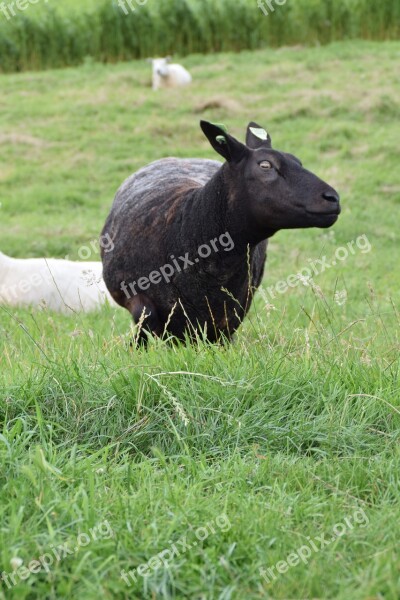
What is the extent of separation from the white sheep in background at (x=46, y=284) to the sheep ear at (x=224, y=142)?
3296mm

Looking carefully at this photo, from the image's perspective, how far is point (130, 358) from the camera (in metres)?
5.16

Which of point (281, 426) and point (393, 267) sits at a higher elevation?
point (281, 426)

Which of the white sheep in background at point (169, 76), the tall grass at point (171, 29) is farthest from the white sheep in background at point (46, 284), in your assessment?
the tall grass at point (171, 29)

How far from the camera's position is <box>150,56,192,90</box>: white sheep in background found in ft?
66.9

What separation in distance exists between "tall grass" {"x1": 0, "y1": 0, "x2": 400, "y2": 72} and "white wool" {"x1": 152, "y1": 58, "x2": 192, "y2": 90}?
13.0 ft

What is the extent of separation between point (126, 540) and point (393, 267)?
307 inches

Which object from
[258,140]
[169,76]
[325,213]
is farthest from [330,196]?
[169,76]

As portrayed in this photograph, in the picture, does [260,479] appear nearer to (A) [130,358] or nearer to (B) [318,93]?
(A) [130,358]

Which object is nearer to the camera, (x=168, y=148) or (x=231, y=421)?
(x=231, y=421)

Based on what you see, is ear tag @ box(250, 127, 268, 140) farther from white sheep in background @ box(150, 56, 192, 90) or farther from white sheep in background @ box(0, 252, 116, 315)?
white sheep in background @ box(150, 56, 192, 90)

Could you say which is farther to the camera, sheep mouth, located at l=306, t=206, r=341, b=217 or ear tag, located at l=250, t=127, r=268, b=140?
ear tag, located at l=250, t=127, r=268, b=140

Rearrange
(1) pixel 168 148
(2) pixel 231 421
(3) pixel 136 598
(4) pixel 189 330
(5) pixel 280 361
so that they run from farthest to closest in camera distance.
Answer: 1. (1) pixel 168 148
2. (4) pixel 189 330
3. (5) pixel 280 361
4. (2) pixel 231 421
5. (3) pixel 136 598

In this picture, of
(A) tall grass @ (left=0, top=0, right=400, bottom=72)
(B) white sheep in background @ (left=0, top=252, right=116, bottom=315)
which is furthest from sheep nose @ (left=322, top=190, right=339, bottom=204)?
(A) tall grass @ (left=0, top=0, right=400, bottom=72)

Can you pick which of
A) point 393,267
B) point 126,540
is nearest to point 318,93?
point 393,267
